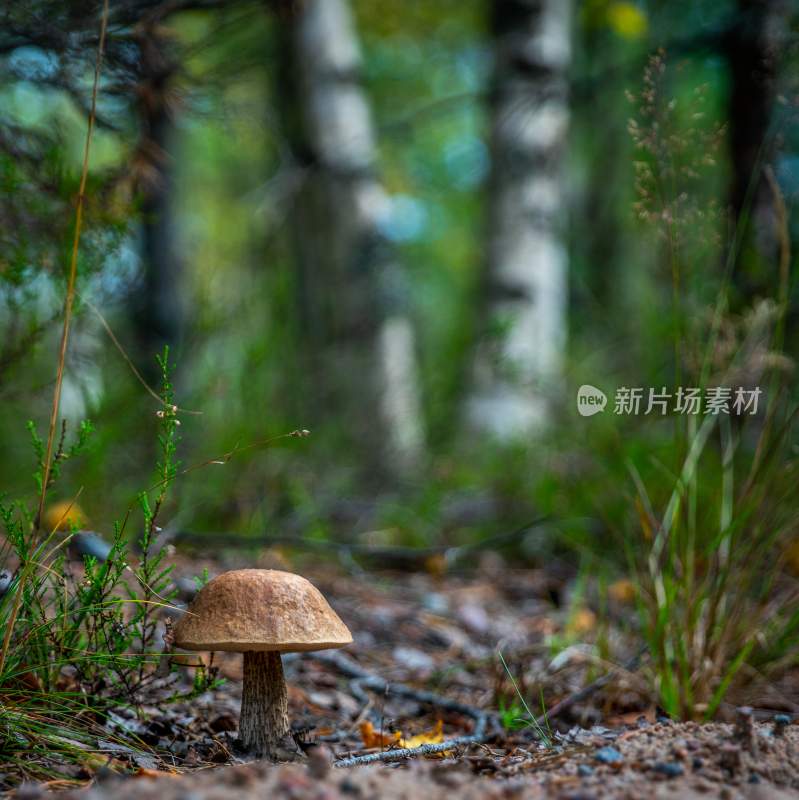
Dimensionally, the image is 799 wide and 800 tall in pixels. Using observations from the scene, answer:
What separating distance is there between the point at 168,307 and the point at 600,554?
4.26m

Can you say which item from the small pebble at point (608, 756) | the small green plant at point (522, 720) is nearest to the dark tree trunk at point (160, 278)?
the small green plant at point (522, 720)

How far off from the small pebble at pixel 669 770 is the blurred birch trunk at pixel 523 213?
13.6 ft

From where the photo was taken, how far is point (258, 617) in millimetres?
1685

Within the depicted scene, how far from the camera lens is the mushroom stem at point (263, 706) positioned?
1853 millimetres

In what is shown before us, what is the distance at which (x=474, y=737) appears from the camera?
80.9 inches

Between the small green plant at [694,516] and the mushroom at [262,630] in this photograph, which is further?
the small green plant at [694,516]

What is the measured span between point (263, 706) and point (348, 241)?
497cm

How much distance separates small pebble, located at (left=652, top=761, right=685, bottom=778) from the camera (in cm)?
150

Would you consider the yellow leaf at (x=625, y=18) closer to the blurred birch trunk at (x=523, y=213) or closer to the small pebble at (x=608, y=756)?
the blurred birch trunk at (x=523, y=213)

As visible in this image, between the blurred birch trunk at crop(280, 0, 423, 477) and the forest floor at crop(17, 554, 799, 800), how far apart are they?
7.47 ft

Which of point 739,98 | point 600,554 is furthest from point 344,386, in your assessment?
point 739,98
